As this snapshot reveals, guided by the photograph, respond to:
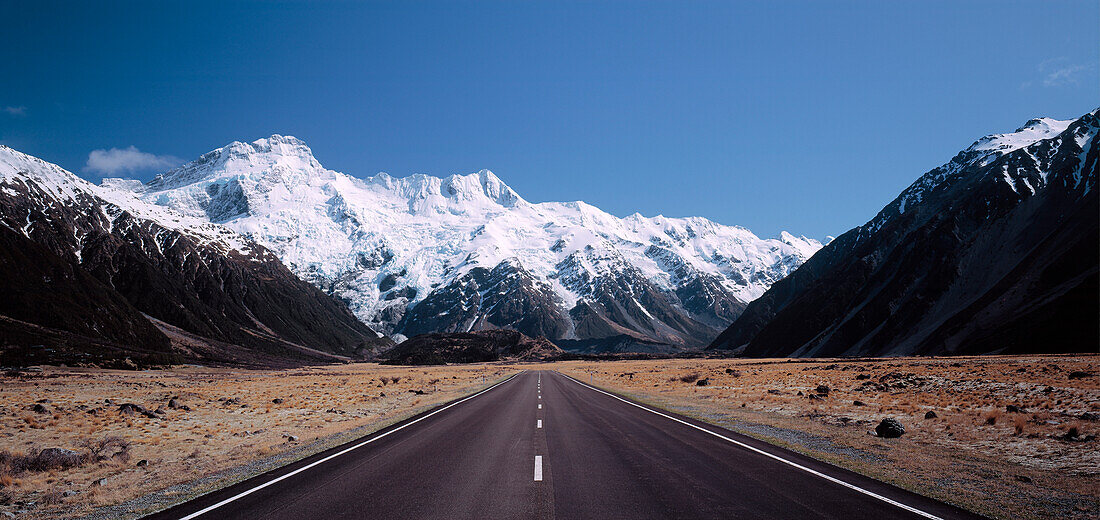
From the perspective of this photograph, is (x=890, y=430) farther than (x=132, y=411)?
No

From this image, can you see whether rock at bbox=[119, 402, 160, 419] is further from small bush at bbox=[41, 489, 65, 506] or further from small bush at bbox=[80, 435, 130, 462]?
small bush at bbox=[41, 489, 65, 506]

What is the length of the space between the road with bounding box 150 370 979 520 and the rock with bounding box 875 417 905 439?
5.36 metres

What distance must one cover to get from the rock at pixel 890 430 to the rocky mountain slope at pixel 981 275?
8277cm

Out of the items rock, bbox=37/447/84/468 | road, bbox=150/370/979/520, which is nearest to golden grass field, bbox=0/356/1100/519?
rock, bbox=37/447/84/468

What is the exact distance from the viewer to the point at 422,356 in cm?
19375

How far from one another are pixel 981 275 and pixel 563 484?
141m

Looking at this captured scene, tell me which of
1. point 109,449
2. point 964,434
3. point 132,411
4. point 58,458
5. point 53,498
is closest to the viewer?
point 53,498

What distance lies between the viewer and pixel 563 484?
10188 mm

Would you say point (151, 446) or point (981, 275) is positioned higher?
point (981, 275)

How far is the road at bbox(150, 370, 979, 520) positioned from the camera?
8.35 metres

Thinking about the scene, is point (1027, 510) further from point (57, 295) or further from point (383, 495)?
point (57, 295)

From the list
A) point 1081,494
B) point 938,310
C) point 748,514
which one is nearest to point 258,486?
point 748,514

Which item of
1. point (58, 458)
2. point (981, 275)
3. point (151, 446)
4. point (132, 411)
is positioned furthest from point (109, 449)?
point (981, 275)

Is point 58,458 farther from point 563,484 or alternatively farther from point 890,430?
point 890,430
